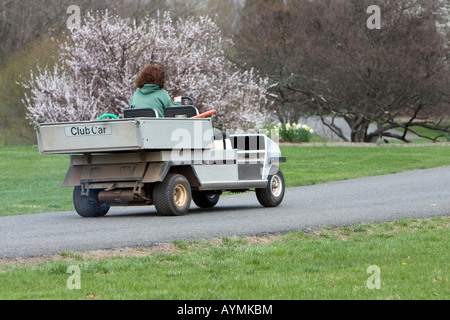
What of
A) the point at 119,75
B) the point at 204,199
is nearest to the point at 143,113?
the point at 204,199

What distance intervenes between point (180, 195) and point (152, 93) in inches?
65.4

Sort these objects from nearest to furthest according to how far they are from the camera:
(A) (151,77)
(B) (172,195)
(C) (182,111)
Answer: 1. (B) (172,195)
2. (C) (182,111)
3. (A) (151,77)

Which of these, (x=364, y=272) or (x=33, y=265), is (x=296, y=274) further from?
(x=33, y=265)

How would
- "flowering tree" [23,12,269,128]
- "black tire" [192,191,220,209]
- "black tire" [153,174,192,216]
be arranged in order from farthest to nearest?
"flowering tree" [23,12,269,128] < "black tire" [192,191,220,209] < "black tire" [153,174,192,216]

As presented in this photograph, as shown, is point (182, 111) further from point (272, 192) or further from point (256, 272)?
point (256, 272)

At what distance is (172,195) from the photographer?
11773 mm

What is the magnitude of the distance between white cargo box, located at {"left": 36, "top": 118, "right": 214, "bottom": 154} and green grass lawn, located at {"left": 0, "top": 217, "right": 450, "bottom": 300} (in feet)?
8.33

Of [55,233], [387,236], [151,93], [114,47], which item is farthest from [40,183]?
[387,236]

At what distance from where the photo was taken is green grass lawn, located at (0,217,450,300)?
6.24m

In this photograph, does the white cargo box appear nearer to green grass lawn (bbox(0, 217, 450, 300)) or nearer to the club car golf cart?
the club car golf cart

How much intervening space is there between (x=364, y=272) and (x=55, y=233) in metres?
4.46

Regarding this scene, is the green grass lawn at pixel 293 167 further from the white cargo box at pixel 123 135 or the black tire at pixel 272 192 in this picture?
the black tire at pixel 272 192

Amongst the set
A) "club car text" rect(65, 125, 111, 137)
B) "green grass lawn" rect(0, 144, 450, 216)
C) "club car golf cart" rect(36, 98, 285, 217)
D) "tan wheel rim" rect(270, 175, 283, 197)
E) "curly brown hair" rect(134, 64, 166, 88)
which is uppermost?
"curly brown hair" rect(134, 64, 166, 88)

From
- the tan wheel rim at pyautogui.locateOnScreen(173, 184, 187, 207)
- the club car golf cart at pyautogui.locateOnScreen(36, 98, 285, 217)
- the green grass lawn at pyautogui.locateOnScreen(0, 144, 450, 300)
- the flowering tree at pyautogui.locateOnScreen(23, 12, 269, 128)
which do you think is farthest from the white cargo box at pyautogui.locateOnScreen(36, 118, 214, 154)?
the flowering tree at pyautogui.locateOnScreen(23, 12, 269, 128)
